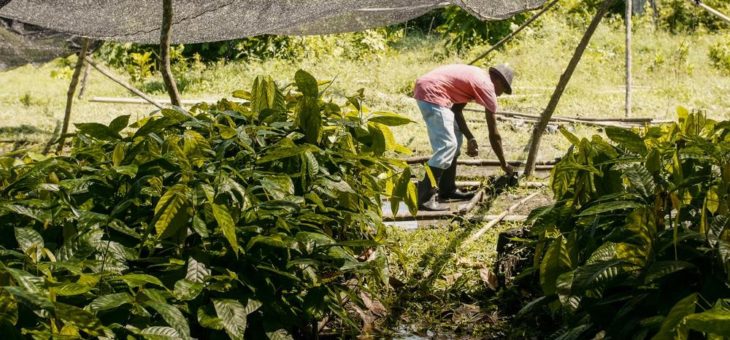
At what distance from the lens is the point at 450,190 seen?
7.36 m

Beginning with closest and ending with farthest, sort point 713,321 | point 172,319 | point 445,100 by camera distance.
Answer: point 713,321
point 172,319
point 445,100

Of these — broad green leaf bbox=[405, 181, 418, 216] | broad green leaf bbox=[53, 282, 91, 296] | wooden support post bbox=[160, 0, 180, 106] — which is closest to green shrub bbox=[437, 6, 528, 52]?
wooden support post bbox=[160, 0, 180, 106]

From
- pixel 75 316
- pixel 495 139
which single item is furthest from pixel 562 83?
pixel 75 316

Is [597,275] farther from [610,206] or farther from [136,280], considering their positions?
[136,280]

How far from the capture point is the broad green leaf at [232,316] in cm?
222

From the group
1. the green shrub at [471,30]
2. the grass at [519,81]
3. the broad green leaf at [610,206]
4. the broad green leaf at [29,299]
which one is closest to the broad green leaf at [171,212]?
the broad green leaf at [29,299]

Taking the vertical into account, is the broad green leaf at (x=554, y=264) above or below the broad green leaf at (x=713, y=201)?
below

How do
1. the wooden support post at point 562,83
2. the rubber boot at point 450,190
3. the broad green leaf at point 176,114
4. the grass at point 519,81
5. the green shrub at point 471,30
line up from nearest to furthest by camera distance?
the broad green leaf at point 176,114
the wooden support post at point 562,83
the rubber boot at point 450,190
the grass at point 519,81
the green shrub at point 471,30

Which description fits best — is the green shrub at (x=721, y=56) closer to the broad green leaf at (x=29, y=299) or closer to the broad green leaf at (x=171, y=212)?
the broad green leaf at (x=171, y=212)

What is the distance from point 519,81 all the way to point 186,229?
10690mm

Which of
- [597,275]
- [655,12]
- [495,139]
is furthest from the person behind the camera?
[655,12]

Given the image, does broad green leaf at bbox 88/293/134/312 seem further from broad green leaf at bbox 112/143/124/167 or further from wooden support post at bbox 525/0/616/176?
wooden support post at bbox 525/0/616/176

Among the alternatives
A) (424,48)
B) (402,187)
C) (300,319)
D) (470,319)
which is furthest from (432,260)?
(424,48)

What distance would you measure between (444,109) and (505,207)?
33.0 inches
